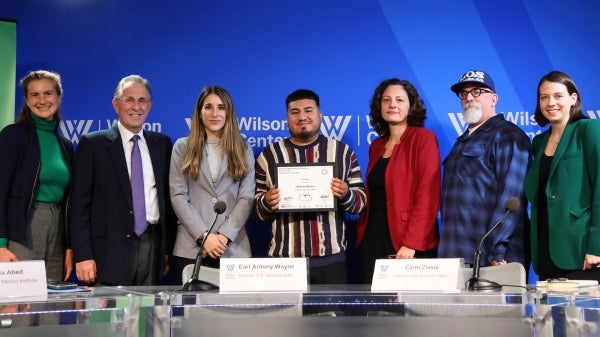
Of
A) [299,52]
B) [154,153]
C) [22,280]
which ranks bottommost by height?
[22,280]

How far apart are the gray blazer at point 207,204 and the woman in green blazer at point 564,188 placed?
153cm

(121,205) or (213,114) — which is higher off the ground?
(213,114)

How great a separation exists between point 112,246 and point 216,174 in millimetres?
694

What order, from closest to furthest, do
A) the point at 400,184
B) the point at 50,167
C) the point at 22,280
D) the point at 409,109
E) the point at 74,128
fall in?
the point at 22,280
the point at 400,184
the point at 50,167
the point at 409,109
the point at 74,128

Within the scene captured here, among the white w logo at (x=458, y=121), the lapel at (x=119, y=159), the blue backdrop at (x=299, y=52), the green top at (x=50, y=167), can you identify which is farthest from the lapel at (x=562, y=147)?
the green top at (x=50, y=167)

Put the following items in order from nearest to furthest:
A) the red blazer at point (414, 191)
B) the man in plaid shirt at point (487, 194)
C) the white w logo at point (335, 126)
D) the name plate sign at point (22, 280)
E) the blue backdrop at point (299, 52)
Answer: the name plate sign at point (22, 280) < the man in plaid shirt at point (487, 194) < the red blazer at point (414, 191) < the blue backdrop at point (299, 52) < the white w logo at point (335, 126)

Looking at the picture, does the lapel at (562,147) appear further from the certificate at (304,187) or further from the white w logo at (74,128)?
the white w logo at (74,128)

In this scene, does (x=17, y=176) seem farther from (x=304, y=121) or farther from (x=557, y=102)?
(x=557, y=102)

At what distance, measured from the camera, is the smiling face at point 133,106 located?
4375mm

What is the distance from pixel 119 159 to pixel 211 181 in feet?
1.77

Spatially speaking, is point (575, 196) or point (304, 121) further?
point (304, 121)

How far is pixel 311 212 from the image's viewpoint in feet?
→ 13.8

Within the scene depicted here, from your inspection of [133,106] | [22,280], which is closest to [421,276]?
[22,280]

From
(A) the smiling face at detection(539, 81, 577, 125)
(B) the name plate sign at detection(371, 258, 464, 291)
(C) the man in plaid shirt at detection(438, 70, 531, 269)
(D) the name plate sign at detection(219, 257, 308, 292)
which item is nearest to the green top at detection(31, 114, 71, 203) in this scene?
(D) the name plate sign at detection(219, 257, 308, 292)
